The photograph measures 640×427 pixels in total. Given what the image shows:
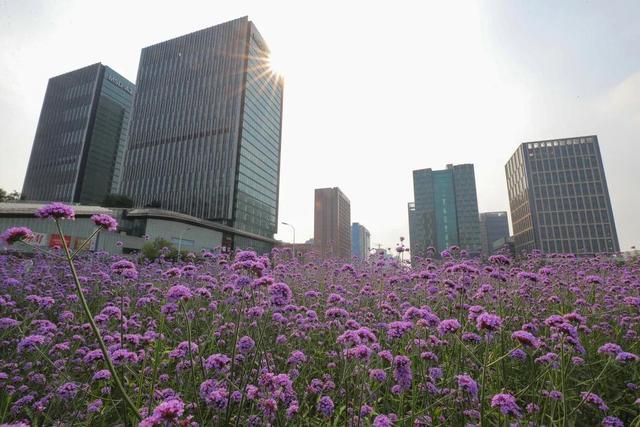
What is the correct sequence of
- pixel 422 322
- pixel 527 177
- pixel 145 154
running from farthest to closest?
pixel 527 177, pixel 145 154, pixel 422 322

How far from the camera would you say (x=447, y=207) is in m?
148

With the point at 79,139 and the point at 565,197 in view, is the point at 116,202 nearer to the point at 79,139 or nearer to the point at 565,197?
the point at 79,139

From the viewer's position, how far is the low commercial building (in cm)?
4016

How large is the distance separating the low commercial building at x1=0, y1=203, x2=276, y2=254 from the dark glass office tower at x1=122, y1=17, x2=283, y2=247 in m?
12.6

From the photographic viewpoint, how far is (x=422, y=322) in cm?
307

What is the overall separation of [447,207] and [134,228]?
133 metres

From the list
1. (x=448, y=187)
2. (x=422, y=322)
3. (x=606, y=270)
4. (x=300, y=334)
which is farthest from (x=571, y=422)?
(x=448, y=187)

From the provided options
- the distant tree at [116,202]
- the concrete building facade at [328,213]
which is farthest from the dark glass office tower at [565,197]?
the distant tree at [116,202]

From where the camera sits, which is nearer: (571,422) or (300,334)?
(571,422)

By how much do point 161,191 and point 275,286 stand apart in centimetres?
9733

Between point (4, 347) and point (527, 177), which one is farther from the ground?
point (527, 177)

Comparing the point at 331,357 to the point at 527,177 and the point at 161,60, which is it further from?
the point at 527,177

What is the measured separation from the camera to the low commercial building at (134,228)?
1581 inches

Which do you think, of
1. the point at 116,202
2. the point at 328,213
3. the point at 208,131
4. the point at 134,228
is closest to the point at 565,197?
the point at 328,213
